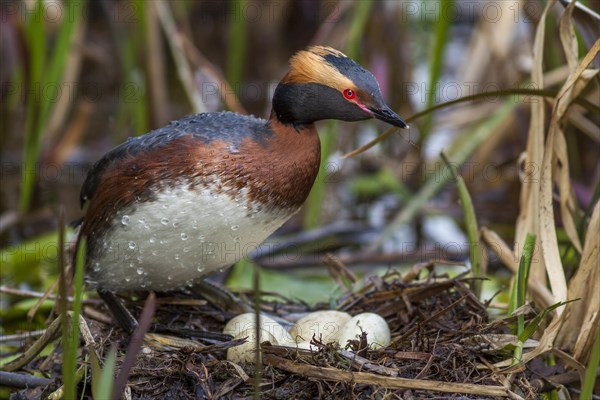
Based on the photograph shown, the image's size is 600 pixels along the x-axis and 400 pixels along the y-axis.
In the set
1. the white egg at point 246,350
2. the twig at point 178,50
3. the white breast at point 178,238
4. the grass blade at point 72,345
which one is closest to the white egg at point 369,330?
the white egg at point 246,350

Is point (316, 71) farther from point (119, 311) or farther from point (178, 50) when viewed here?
point (178, 50)

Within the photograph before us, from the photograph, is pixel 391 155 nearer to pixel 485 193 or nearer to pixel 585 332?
pixel 485 193

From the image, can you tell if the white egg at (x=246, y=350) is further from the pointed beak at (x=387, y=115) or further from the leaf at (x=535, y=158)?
the leaf at (x=535, y=158)

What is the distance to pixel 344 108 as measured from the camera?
4.00m

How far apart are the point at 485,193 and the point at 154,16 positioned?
9.34ft

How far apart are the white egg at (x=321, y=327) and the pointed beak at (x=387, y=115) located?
0.89 metres

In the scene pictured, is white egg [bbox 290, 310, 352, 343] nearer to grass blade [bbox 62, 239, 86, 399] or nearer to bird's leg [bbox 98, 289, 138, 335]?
bird's leg [bbox 98, 289, 138, 335]

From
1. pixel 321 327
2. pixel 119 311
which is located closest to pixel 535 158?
pixel 321 327

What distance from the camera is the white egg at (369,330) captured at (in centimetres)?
397

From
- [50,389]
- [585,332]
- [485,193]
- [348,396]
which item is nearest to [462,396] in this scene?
[348,396]

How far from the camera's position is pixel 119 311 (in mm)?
4430

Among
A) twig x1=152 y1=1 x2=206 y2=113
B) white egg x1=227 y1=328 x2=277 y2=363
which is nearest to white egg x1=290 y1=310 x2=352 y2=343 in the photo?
white egg x1=227 y1=328 x2=277 y2=363

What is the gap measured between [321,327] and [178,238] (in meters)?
0.72

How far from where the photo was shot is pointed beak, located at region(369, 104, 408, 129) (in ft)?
12.8
